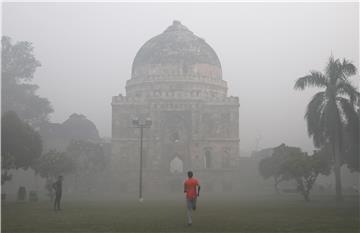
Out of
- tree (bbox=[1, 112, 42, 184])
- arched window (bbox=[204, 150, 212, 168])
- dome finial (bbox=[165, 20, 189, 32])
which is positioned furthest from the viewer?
dome finial (bbox=[165, 20, 189, 32])

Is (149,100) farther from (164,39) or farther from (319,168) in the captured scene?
(319,168)

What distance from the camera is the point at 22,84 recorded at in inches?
2010

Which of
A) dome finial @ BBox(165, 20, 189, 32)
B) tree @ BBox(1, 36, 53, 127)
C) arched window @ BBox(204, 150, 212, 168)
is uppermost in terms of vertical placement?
dome finial @ BBox(165, 20, 189, 32)

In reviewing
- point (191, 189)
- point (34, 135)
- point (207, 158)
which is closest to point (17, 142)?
point (34, 135)

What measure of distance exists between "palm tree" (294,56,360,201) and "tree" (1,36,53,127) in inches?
1292

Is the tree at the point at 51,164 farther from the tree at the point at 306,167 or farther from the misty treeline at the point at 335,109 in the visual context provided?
the misty treeline at the point at 335,109

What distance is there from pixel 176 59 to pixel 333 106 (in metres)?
34.5

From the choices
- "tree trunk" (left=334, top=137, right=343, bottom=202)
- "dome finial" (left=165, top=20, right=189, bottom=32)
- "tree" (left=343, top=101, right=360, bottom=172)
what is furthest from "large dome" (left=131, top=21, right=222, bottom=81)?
"tree trunk" (left=334, top=137, right=343, bottom=202)

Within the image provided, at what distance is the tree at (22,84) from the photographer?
49.2 metres

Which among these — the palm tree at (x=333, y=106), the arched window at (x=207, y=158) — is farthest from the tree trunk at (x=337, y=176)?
the arched window at (x=207, y=158)

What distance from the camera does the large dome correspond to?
57781mm

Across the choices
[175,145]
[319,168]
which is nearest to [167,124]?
[175,145]

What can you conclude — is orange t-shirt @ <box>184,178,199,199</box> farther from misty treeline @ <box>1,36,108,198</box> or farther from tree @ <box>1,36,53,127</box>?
tree @ <box>1,36,53,127</box>

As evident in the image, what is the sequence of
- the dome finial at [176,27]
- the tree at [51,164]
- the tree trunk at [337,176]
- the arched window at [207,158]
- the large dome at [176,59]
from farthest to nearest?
the dome finial at [176,27] < the large dome at [176,59] < the arched window at [207,158] < the tree at [51,164] < the tree trunk at [337,176]
